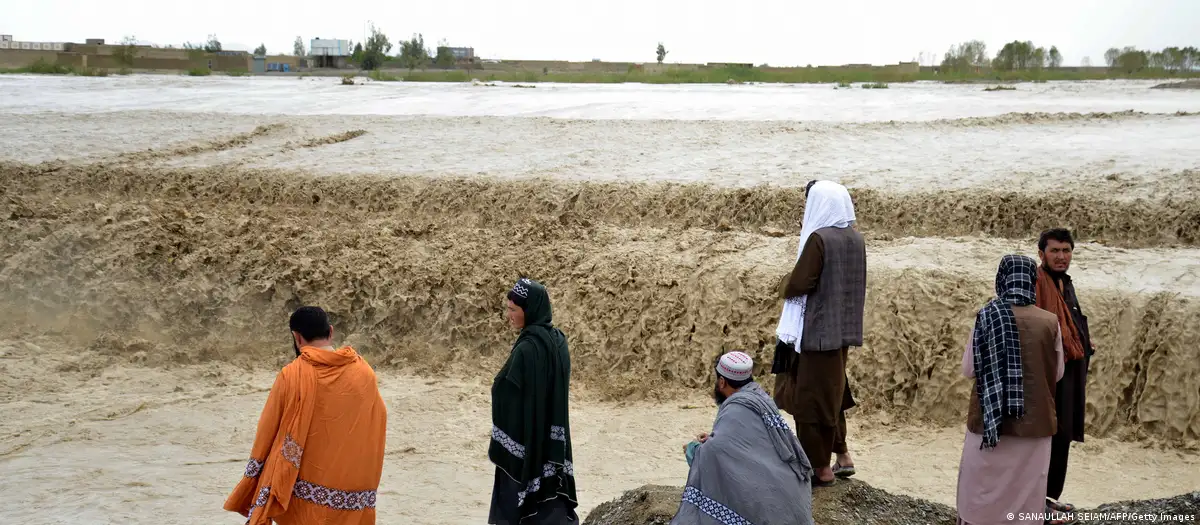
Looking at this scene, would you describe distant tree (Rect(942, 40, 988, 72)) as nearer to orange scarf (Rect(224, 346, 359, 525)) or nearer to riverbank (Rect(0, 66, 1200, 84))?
riverbank (Rect(0, 66, 1200, 84))

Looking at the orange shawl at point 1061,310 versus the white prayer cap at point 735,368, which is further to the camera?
the orange shawl at point 1061,310

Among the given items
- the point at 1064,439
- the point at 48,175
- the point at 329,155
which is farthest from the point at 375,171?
the point at 1064,439

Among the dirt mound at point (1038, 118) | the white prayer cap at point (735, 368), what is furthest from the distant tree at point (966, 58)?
the white prayer cap at point (735, 368)

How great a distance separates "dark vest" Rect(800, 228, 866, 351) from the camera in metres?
4.75

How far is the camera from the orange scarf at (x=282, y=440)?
3.91m

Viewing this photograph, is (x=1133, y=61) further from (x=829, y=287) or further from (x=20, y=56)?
(x=20, y=56)

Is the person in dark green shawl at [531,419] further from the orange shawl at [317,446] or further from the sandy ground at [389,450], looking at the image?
the sandy ground at [389,450]

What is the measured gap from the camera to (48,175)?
12.6 meters

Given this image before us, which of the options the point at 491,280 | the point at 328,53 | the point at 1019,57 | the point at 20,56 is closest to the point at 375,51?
the point at 328,53

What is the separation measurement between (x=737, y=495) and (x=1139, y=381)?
5169mm

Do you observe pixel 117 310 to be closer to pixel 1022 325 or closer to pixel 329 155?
pixel 329 155

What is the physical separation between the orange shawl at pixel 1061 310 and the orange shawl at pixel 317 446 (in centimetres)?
324

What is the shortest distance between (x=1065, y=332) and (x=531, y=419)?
2.63m

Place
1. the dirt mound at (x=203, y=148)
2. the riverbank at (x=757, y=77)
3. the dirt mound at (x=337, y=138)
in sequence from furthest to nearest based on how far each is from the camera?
the riverbank at (x=757, y=77) → the dirt mound at (x=337, y=138) → the dirt mound at (x=203, y=148)
